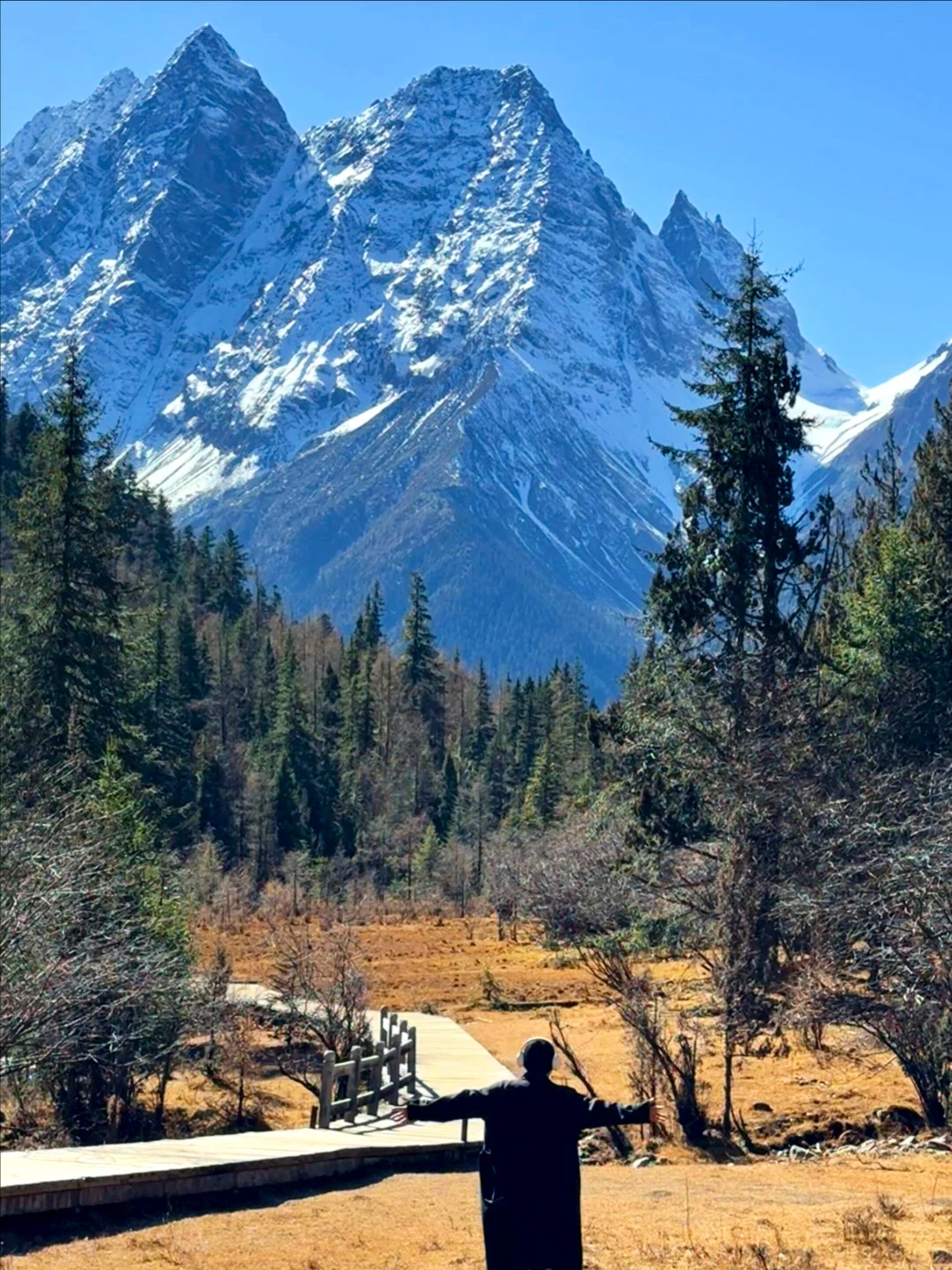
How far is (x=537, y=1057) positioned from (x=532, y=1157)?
61 centimetres

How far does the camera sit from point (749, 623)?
30953 millimetres

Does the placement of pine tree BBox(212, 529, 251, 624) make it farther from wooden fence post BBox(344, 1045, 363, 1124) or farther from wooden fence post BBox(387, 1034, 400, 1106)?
wooden fence post BBox(344, 1045, 363, 1124)

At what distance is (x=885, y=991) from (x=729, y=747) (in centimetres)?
669

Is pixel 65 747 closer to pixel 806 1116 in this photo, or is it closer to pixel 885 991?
pixel 806 1116

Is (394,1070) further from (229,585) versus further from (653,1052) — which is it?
(229,585)

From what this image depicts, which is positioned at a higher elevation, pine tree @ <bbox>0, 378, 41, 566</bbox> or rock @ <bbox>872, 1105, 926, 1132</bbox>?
pine tree @ <bbox>0, 378, 41, 566</bbox>

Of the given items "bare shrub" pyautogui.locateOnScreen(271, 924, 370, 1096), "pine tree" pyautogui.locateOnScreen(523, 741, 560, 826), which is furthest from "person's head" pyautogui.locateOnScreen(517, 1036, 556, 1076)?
"pine tree" pyautogui.locateOnScreen(523, 741, 560, 826)

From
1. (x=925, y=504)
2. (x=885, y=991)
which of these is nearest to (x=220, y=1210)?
(x=885, y=991)

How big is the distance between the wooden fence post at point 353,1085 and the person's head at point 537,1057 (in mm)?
11454

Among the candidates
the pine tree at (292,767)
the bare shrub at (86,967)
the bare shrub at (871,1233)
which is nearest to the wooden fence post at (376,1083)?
the bare shrub at (86,967)

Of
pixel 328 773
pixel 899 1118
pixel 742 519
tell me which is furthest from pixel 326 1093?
pixel 328 773

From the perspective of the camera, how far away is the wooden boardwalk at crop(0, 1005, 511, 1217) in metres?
15.2

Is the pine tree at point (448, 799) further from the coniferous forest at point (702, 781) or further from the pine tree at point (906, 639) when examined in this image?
the pine tree at point (906, 639)

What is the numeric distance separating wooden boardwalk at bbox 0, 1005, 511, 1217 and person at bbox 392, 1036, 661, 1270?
647 cm
